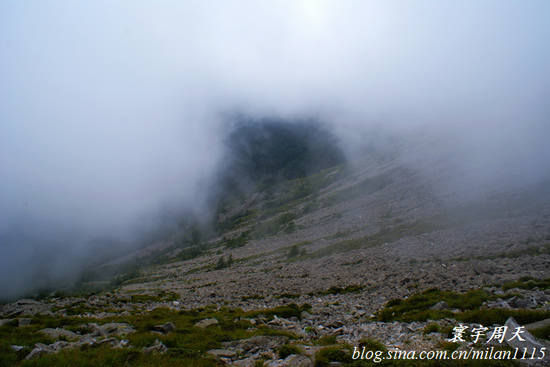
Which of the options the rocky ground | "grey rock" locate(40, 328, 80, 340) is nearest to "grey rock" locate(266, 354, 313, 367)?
the rocky ground

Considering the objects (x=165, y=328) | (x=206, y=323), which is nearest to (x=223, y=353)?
(x=165, y=328)

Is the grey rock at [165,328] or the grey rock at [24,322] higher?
the grey rock at [24,322]

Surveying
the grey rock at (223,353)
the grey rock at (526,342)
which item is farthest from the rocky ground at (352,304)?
the grey rock at (526,342)

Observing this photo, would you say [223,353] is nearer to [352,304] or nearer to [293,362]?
[293,362]

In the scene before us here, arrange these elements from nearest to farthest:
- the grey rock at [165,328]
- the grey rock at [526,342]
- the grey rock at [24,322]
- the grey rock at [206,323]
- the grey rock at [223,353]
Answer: the grey rock at [526,342] < the grey rock at [223,353] < the grey rock at [165,328] < the grey rock at [206,323] < the grey rock at [24,322]

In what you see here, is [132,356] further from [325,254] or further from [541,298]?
[325,254]

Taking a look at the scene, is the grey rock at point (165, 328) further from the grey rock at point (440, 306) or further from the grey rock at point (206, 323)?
the grey rock at point (440, 306)

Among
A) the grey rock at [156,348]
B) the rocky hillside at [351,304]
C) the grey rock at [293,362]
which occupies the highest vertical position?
the grey rock at [156,348]

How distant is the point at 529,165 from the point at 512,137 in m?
43.9

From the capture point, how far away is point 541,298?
59.0ft

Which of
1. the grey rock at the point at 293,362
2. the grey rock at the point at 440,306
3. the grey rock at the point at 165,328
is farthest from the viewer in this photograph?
the grey rock at the point at 440,306

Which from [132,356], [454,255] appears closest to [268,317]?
[132,356]

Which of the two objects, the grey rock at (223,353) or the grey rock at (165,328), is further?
the grey rock at (165,328)

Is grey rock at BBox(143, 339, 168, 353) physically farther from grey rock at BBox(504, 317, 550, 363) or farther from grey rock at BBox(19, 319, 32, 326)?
grey rock at BBox(19, 319, 32, 326)
